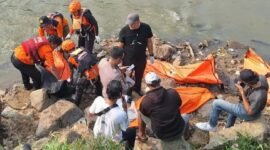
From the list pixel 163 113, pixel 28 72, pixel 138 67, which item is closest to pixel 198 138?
pixel 163 113

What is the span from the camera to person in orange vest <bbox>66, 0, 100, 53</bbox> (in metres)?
9.68

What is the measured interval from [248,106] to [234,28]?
6.68 meters

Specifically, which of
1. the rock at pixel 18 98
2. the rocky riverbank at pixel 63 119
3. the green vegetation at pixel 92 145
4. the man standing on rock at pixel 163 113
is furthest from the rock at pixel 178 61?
the green vegetation at pixel 92 145

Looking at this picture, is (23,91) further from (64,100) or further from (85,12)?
(85,12)

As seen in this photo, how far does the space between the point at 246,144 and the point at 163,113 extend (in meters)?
1.24

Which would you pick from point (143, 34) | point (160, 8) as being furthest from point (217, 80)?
point (160, 8)

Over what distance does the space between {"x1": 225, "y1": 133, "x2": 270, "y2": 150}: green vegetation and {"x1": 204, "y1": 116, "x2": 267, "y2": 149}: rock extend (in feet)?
0.26

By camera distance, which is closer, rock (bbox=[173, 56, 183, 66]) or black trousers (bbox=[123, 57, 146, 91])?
black trousers (bbox=[123, 57, 146, 91])

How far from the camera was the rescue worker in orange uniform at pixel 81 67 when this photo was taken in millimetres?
8367

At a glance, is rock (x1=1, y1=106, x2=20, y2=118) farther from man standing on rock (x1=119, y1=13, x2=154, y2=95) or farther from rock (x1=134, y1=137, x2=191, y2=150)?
rock (x1=134, y1=137, x2=191, y2=150)

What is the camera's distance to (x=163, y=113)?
6289 millimetres

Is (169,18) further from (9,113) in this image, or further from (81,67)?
(9,113)

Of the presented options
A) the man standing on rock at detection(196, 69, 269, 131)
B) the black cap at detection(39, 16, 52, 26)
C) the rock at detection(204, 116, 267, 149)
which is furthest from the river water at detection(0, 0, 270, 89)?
the rock at detection(204, 116, 267, 149)

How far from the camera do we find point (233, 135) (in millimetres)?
6969
